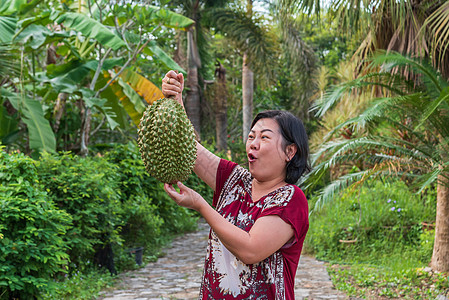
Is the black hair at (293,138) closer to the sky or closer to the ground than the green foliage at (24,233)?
closer to the sky

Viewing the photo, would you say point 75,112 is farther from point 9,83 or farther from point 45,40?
point 45,40

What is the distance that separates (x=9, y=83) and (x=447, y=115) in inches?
262

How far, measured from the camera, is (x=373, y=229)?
26.6 feet

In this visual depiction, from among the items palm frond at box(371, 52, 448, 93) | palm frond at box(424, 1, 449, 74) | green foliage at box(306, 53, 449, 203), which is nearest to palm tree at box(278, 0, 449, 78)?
palm frond at box(424, 1, 449, 74)

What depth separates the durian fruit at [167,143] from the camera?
5.19ft

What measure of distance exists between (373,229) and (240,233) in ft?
23.1

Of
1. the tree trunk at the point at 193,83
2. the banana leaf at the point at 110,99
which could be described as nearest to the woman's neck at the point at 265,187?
the banana leaf at the point at 110,99

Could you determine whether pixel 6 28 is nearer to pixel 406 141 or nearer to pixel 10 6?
pixel 10 6

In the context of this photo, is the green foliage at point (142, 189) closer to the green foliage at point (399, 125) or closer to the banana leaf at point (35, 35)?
the banana leaf at point (35, 35)

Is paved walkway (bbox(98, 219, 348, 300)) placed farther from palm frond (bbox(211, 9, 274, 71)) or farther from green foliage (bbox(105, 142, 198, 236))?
palm frond (bbox(211, 9, 274, 71))

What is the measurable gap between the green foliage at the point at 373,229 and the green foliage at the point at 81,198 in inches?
149

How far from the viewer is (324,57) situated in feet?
83.6

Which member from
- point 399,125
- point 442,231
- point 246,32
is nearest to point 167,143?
point 399,125

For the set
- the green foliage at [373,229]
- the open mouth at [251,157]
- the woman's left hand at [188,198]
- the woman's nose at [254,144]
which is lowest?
the green foliage at [373,229]
